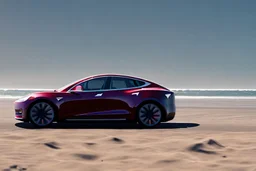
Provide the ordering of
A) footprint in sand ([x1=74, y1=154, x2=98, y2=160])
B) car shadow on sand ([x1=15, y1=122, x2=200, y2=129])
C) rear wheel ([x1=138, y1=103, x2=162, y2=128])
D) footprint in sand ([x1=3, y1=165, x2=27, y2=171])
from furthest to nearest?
1. car shadow on sand ([x1=15, y1=122, x2=200, y2=129])
2. rear wheel ([x1=138, y1=103, x2=162, y2=128])
3. footprint in sand ([x1=74, y1=154, x2=98, y2=160])
4. footprint in sand ([x1=3, y1=165, x2=27, y2=171])

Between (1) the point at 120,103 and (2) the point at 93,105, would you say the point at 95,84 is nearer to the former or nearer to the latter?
(2) the point at 93,105

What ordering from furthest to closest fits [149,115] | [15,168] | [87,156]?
1. [149,115]
2. [87,156]
3. [15,168]

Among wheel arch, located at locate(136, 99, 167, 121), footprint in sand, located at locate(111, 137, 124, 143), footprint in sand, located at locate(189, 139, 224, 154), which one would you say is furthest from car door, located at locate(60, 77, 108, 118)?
footprint in sand, located at locate(189, 139, 224, 154)

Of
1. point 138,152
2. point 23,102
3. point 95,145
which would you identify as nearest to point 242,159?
point 138,152

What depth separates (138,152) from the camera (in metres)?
7.17

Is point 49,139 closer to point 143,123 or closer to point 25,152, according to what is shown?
point 25,152

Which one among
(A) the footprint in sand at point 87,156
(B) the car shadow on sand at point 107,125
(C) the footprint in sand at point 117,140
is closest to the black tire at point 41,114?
(B) the car shadow on sand at point 107,125

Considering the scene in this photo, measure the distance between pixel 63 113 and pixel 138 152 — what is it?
16.6 ft

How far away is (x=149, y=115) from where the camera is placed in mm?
12008

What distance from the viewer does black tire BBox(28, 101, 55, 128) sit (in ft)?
38.7

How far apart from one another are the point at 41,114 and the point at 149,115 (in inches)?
116

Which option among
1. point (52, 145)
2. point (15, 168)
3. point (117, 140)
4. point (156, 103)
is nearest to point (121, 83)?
point (156, 103)

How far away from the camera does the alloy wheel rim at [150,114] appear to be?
11938 mm

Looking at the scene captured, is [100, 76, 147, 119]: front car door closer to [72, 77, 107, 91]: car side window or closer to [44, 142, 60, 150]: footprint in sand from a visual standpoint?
[72, 77, 107, 91]: car side window
